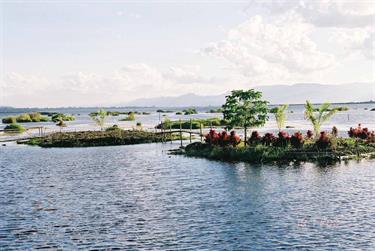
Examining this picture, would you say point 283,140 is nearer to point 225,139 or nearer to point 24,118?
point 225,139

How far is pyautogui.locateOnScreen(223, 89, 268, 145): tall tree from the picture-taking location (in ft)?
186

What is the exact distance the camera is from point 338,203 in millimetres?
30328

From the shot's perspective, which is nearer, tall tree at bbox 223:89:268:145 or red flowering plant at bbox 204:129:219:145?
tall tree at bbox 223:89:268:145

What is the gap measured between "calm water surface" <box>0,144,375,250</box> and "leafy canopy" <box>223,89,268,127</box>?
25.5 feet

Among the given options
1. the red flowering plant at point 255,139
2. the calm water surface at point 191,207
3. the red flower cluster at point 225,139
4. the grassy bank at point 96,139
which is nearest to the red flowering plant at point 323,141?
the calm water surface at point 191,207

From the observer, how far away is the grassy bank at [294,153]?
5112 centimetres

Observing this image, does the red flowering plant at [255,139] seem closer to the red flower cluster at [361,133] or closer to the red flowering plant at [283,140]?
the red flowering plant at [283,140]

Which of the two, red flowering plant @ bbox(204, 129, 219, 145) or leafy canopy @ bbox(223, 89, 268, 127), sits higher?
leafy canopy @ bbox(223, 89, 268, 127)

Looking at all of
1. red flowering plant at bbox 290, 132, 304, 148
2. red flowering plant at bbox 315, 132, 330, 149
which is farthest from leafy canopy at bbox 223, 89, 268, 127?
red flowering plant at bbox 315, 132, 330, 149

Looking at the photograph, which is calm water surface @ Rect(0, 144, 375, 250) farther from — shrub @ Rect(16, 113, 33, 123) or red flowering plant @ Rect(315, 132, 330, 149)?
shrub @ Rect(16, 113, 33, 123)

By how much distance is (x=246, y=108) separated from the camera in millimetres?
57125

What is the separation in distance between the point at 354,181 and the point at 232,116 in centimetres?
2163

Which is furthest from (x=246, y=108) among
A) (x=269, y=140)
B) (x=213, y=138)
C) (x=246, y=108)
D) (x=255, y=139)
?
(x=213, y=138)

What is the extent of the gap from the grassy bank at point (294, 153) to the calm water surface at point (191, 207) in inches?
118
